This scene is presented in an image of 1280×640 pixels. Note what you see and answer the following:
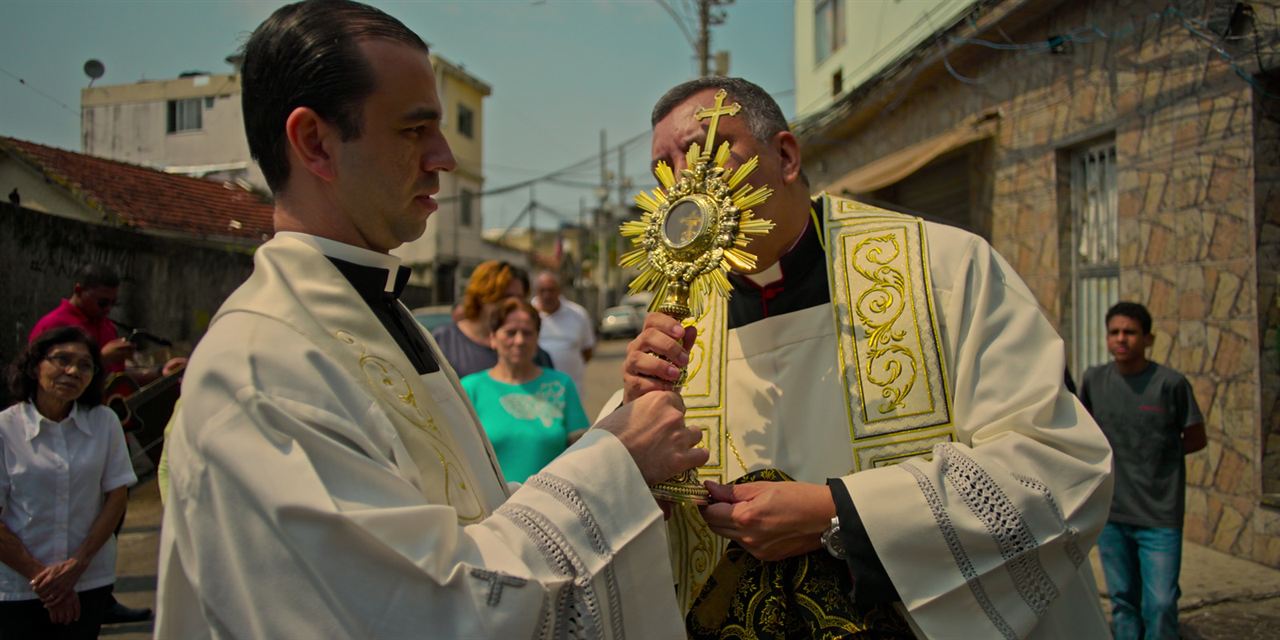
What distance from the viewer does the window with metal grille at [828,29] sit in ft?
28.1

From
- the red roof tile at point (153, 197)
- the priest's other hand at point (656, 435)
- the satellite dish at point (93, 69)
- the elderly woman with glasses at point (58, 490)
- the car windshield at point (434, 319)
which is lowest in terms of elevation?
the elderly woman with glasses at point (58, 490)

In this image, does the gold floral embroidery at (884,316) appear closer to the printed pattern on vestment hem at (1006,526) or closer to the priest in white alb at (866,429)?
the priest in white alb at (866,429)

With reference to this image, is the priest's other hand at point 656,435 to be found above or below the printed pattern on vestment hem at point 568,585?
above

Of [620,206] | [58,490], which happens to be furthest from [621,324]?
[58,490]

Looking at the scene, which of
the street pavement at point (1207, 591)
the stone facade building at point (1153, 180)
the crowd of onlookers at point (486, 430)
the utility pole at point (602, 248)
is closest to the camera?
the crowd of onlookers at point (486, 430)

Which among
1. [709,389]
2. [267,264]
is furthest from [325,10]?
[709,389]

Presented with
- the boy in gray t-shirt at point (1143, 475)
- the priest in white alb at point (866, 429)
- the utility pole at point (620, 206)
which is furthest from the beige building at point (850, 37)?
the utility pole at point (620, 206)

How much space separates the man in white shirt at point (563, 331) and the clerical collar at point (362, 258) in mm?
4877

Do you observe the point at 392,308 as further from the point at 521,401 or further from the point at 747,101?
the point at 521,401

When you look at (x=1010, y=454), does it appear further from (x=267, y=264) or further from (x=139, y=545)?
(x=139, y=545)

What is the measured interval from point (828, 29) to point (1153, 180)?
168 inches

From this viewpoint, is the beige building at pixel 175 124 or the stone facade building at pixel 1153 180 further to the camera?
the stone facade building at pixel 1153 180

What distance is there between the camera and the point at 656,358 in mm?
1864

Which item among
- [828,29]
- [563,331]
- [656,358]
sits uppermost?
[828,29]
